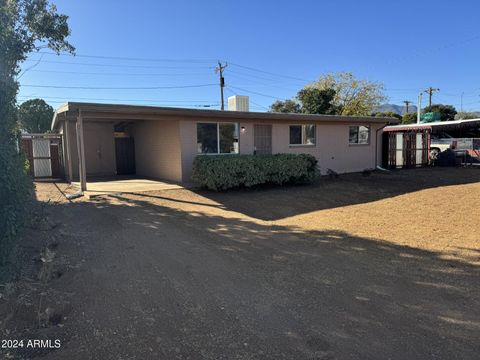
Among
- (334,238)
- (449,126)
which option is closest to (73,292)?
(334,238)

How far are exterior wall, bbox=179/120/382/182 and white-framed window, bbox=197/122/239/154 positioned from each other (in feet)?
0.79

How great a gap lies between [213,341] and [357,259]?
2685mm

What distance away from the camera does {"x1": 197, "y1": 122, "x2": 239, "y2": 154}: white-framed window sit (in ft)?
40.5

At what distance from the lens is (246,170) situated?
10.8 m

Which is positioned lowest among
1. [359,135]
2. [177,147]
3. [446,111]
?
[177,147]

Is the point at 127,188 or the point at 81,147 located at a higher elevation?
the point at 81,147

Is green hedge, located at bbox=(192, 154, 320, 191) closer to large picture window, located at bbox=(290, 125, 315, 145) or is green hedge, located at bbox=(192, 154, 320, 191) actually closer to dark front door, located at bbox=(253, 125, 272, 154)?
dark front door, located at bbox=(253, 125, 272, 154)

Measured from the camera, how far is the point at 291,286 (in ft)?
12.7

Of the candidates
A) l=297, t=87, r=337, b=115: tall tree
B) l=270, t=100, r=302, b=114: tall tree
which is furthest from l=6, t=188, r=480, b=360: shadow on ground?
l=270, t=100, r=302, b=114: tall tree

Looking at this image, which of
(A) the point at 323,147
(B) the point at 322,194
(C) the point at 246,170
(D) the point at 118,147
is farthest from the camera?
(D) the point at 118,147

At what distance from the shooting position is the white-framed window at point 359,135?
54.6 feet

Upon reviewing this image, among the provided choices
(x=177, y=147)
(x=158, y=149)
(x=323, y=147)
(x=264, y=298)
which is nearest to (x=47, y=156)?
(x=158, y=149)

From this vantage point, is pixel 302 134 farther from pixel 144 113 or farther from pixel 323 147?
pixel 144 113

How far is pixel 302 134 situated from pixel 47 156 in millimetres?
11528
